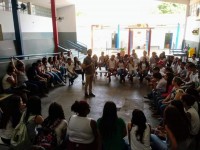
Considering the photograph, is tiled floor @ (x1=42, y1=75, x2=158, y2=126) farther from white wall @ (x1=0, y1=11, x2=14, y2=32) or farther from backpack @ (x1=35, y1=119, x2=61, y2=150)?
white wall @ (x1=0, y1=11, x2=14, y2=32)

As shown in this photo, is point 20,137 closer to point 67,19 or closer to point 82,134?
point 82,134

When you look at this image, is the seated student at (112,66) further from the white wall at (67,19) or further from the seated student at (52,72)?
the white wall at (67,19)

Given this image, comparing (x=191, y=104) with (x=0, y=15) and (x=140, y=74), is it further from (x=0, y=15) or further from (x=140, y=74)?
(x=0, y=15)

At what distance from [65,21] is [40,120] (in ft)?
41.7

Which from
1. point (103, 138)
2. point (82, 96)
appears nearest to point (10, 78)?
point (82, 96)

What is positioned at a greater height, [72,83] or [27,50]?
[27,50]

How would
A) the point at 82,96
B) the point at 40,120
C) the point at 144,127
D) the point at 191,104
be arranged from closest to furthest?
the point at 144,127 < the point at 40,120 < the point at 191,104 < the point at 82,96

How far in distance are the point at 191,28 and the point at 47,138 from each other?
1078 cm

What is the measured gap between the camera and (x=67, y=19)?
14.1 m

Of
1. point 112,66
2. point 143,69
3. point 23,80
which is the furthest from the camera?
point 112,66

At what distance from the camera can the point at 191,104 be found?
2893 mm

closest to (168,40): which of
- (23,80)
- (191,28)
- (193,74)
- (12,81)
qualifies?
(191,28)

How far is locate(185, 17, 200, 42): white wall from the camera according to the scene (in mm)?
9696

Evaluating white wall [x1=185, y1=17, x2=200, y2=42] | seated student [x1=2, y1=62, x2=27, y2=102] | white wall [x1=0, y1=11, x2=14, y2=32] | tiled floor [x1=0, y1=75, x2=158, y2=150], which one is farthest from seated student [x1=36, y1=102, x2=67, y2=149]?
white wall [x1=185, y1=17, x2=200, y2=42]
